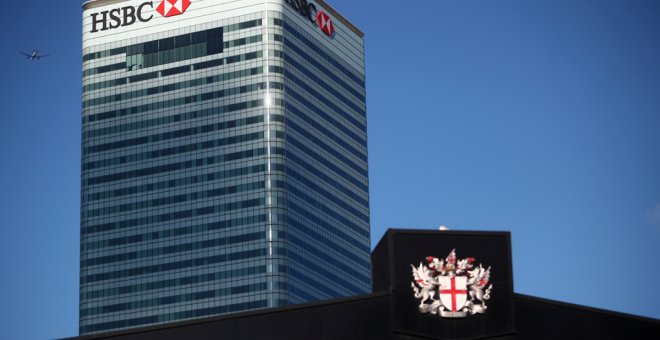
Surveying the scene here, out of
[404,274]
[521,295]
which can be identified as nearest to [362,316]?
[404,274]

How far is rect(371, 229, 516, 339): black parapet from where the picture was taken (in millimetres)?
76188

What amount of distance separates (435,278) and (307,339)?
682cm

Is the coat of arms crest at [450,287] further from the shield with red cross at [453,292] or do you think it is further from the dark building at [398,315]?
the dark building at [398,315]

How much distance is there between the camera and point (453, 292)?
249ft

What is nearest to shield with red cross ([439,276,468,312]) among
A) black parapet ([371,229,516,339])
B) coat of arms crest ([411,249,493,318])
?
coat of arms crest ([411,249,493,318])

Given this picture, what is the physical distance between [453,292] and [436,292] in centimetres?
84

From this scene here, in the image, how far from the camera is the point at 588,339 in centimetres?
7906

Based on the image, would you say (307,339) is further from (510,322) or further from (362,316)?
(510,322)

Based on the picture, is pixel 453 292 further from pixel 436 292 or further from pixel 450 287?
pixel 436 292

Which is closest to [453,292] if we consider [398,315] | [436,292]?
[436,292]

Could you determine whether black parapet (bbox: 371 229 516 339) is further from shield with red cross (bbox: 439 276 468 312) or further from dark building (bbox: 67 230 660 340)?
shield with red cross (bbox: 439 276 468 312)

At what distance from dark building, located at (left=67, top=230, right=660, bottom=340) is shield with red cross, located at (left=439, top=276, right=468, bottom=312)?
0.14m

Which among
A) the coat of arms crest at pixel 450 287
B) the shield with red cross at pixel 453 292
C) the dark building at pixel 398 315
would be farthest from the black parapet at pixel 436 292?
the shield with red cross at pixel 453 292

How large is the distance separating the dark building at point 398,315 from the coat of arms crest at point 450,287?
5.4 inches
